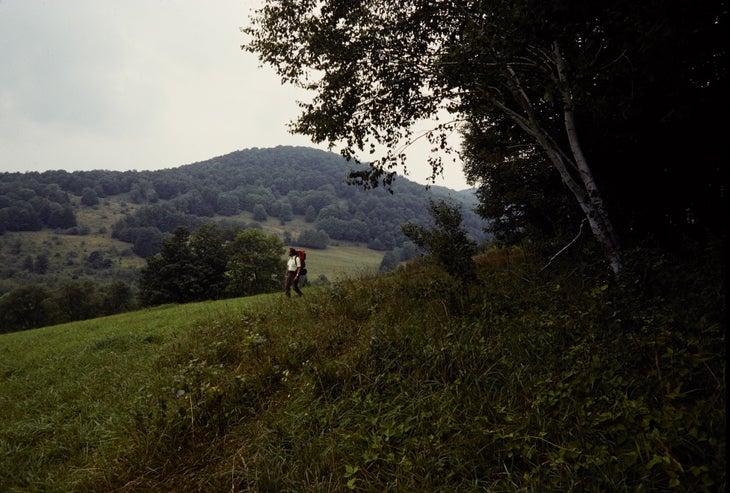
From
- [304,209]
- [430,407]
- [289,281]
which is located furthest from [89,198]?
[430,407]

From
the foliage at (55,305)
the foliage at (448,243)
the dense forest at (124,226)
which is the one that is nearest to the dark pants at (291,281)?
the foliage at (448,243)

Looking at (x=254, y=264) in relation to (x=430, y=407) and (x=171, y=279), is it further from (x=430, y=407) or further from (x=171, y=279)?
(x=430, y=407)

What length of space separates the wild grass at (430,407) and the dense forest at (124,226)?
133 feet

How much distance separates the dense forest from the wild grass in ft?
133

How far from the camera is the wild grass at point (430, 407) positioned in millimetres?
2947

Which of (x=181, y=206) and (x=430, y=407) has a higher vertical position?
(x=181, y=206)

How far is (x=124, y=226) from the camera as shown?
137250 mm

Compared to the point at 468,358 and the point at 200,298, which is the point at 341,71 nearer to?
the point at 468,358

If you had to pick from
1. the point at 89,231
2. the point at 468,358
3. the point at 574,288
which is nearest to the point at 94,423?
the point at 468,358

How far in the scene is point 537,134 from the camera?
739 cm

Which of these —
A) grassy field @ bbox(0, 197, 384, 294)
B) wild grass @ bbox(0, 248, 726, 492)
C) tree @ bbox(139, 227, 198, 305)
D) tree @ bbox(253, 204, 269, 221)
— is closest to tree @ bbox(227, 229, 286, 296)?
tree @ bbox(139, 227, 198, 305)

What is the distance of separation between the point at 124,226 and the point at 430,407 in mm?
167531

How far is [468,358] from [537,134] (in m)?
5.52

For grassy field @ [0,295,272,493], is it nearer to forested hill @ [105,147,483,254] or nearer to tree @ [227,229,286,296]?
tree @ [227,229,286,296]
